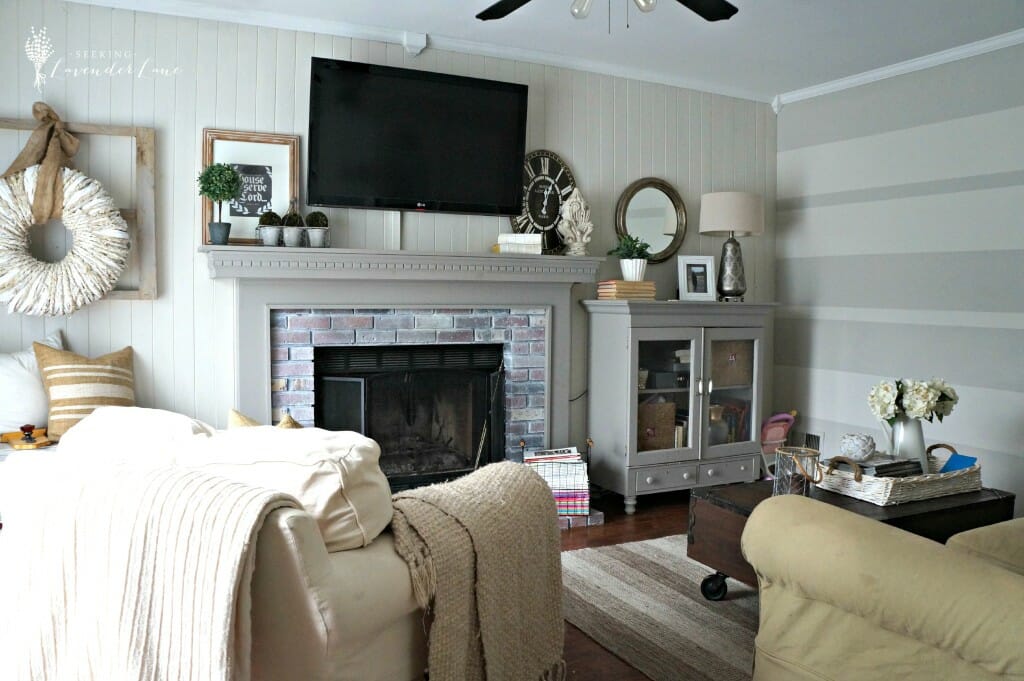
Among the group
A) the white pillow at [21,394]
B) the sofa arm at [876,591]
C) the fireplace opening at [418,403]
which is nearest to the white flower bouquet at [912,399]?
the sofa arm at [876,591]

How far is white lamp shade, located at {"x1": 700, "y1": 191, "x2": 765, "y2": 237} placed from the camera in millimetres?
4548

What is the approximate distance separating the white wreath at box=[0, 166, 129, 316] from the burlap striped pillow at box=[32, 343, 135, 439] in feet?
0.65

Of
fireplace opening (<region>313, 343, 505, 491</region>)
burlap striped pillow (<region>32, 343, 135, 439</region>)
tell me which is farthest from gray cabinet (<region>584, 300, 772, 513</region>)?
burlap striped pillow (<region>32, 343, 135, 439</region>)

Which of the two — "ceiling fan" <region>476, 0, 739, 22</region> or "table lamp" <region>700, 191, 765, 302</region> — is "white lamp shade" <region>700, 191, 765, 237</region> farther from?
"ceiling fan" <region>476, 0, 739, 22</region>

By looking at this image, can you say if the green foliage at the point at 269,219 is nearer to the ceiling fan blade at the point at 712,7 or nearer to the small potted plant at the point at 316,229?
the small potted plant at the point at 316,229

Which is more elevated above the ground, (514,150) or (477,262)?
(514,150)

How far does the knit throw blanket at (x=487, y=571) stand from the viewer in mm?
1685

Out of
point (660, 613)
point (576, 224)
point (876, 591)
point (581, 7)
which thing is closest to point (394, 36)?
point (576, 224)

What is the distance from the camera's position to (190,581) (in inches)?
53.8

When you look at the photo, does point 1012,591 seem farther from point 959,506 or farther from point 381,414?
point 381,414

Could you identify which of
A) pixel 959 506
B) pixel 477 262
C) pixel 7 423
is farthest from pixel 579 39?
pixel 7 423

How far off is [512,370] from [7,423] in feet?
7.38

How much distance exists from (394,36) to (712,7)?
5.87 feet

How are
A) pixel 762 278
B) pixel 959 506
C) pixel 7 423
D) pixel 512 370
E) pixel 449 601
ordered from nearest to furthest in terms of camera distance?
1. pixel 449 601
2. pixel 959 506
3. pixel 7 423
4. pixel 512 370
5. pixel 762 278
